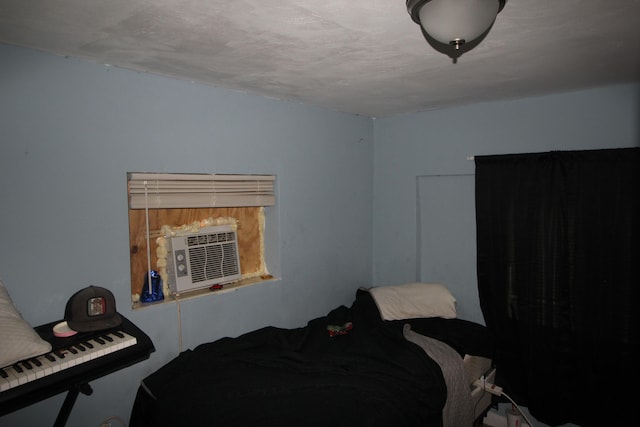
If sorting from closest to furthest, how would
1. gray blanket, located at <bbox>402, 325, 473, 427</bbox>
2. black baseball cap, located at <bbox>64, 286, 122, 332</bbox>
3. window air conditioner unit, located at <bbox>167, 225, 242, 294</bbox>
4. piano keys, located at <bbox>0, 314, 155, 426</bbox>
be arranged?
piano keys, located at <bbox>0, 314, 155, 426</bbox>
black baseball cap, located at <bbox>64, 286, 122, 332</bbox>
gray blanket, located at <bbox>402, 325, 473, 427</bbox>
window air conditioner unit, located at <bbox>167, 225, 242, 294</bbox>

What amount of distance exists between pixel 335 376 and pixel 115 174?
171 cm

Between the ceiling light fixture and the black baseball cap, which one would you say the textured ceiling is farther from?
the black baseball cap

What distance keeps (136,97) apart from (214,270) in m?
1.24

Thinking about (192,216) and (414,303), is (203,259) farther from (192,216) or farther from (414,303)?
(414,303)

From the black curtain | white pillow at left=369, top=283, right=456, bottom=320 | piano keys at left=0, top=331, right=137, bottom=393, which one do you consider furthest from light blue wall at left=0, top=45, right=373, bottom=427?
the black curtain

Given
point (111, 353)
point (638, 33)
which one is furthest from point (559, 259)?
point (111, 353)

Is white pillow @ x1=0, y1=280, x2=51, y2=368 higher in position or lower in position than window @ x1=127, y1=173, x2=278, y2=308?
lower

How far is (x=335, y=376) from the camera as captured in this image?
214 centimetres

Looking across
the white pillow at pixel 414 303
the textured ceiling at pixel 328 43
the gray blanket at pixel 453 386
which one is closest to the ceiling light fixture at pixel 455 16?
the textured ceiling at pixel 328 43

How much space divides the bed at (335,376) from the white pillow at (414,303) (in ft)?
0.04

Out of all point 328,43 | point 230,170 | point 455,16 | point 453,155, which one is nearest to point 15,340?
point 230,170

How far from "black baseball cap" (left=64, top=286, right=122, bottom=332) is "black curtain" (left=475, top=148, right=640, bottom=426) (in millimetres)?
2654

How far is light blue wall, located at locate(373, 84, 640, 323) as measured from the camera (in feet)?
8.25

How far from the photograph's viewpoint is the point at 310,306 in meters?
3.15
